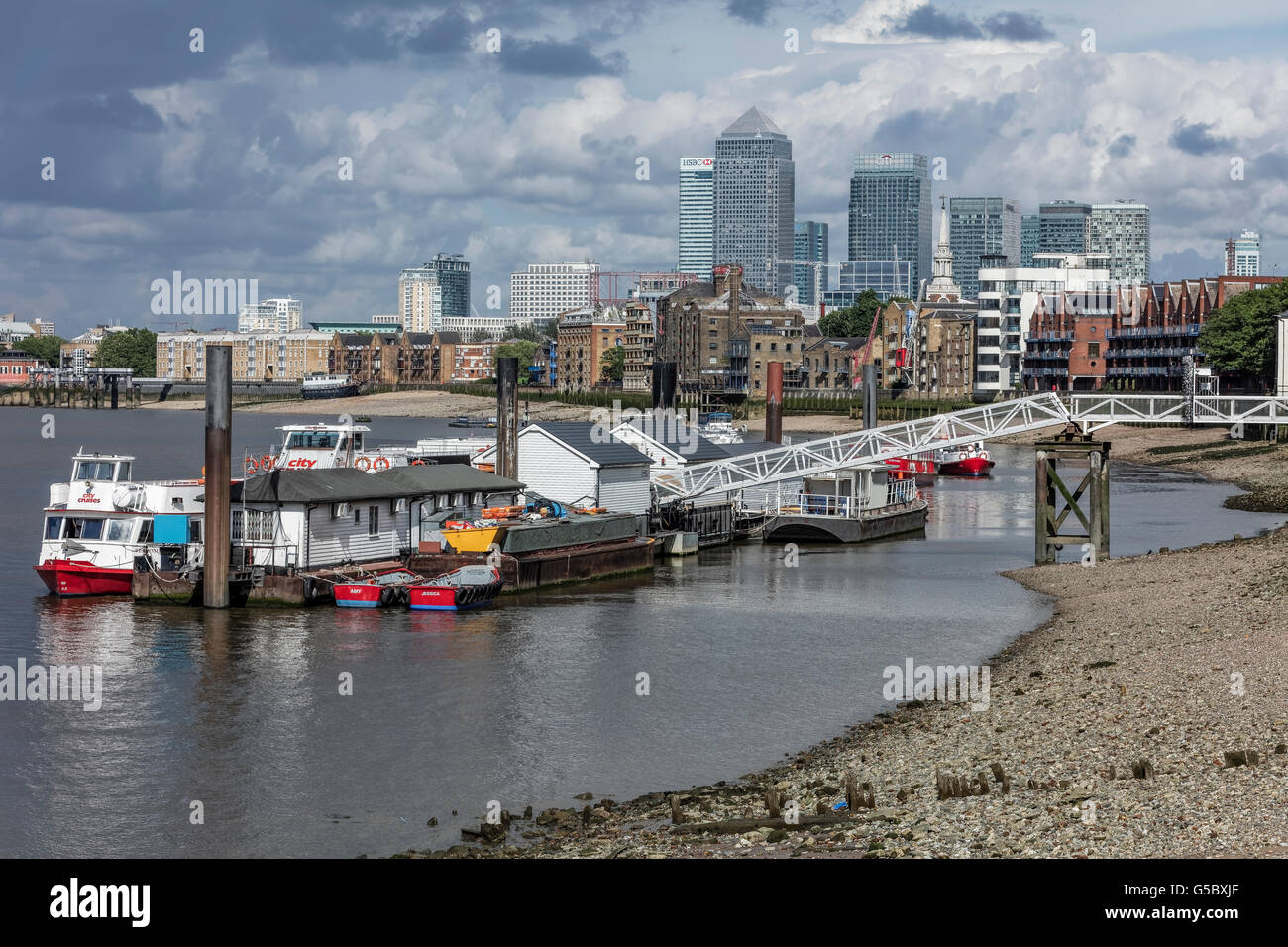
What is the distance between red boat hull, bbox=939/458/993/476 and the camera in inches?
4840

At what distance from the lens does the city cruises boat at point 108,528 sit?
53219 millimetres

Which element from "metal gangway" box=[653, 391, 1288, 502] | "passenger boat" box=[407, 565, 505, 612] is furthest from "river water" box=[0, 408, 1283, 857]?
"metal gangway" box=[653, 391, 1288, 502]

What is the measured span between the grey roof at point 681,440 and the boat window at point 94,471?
30.1 m

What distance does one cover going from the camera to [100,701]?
37.8m

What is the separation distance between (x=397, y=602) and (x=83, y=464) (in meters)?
12.6

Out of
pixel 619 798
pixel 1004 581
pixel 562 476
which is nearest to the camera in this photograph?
pixel 619 798

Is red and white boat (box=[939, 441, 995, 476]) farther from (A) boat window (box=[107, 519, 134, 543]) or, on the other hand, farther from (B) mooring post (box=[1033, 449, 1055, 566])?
(A) boat window (box=[107, 519, 134, 543])

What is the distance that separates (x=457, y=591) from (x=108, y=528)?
41.8ft

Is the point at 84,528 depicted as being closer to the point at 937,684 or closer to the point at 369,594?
the point at 369,594

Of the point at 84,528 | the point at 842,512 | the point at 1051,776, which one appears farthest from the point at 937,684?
the point at 842,512
